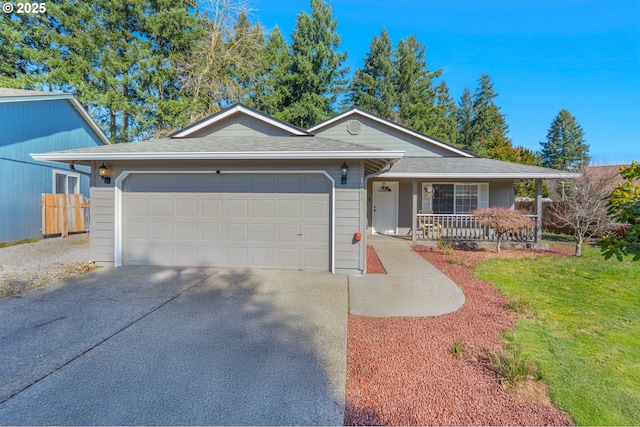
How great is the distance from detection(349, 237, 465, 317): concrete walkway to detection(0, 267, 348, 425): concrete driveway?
43 centimetres

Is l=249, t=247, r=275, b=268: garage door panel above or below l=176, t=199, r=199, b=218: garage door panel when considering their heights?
below

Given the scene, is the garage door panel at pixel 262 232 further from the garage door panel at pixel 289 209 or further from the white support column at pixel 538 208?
the white support column at pixel 538 208

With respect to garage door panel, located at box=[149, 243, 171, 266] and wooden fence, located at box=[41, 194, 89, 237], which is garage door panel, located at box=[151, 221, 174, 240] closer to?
garage door panel, located at box=[149, 243, 171, 266]

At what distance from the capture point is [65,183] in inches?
484

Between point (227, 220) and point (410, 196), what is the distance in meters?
7.97

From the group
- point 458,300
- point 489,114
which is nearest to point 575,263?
point 458,300

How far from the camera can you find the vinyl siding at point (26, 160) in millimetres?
9555

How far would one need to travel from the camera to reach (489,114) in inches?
1403

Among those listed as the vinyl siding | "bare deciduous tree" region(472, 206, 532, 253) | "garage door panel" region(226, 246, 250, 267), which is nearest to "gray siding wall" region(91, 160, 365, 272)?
"garage door panel" region(226, 246, 250, 267)

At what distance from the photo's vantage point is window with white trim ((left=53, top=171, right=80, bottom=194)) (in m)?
11.8

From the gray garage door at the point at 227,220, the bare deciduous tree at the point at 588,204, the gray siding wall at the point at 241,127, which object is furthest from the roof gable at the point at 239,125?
the bare deciduous tree at the point at 588,204

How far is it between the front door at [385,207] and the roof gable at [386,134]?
1.87 meters

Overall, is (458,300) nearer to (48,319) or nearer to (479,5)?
(48,319)

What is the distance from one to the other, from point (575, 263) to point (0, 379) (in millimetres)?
11094
